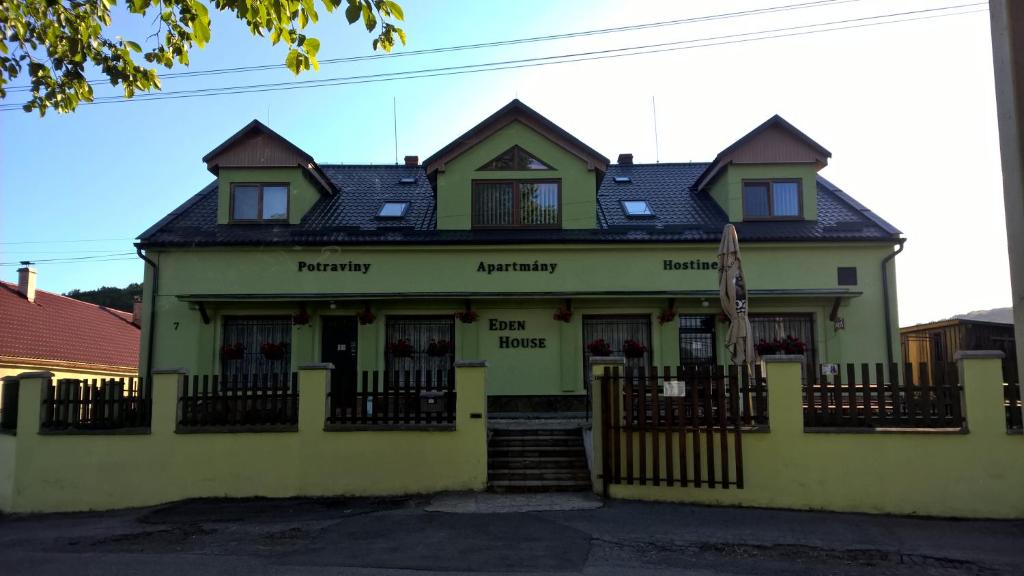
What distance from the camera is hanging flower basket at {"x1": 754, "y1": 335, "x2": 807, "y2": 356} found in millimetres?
15750

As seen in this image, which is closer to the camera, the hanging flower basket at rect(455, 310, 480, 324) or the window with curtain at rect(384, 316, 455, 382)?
the hanging flower basket at rect(455, 310, 480, 324)

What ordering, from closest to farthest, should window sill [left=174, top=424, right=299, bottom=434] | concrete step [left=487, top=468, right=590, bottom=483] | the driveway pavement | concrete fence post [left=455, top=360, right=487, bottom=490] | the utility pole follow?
the utility pole, the driveway pavement, concrete fence post [left=455, top=360, right=487, bottom=490], concrete step [left=487, top=468, right=590, bottom=483], window sill [left=174, top=424, right=299, bottom=434]

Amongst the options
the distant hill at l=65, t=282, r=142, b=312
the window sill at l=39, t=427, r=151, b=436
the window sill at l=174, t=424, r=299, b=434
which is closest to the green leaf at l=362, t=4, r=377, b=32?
A: the window sill at l=174, t=424, r=299, b=434

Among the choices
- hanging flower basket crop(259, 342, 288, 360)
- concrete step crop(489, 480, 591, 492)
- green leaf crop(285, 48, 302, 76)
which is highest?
green leaf crop(285, 48, 302, 76)

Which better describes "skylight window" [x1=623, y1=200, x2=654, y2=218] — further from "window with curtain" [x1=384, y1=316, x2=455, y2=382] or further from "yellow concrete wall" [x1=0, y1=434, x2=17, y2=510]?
"yellow concrete wall" [x1=0, y1=434, x2=17, y2=510]

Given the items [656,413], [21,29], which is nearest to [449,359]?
[656,413]

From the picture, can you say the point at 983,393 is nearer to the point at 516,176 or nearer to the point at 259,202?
the point at 516,176

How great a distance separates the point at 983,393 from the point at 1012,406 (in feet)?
1.26

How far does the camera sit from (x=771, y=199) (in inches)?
684

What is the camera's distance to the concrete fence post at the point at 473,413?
10484mm

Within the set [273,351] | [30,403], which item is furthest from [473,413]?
[273,351]

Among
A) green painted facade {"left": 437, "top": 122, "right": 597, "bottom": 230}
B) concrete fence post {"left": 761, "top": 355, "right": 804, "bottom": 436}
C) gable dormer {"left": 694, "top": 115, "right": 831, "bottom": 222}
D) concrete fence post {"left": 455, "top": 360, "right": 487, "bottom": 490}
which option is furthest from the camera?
gable dormer {"left": 694, "top": 115, "right": 831, "bottom": 222}

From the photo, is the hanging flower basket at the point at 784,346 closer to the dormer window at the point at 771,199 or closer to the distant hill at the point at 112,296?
the dormer window at the point at 771,199

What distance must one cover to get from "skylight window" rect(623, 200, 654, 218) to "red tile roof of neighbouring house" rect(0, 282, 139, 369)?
19.6 metres
